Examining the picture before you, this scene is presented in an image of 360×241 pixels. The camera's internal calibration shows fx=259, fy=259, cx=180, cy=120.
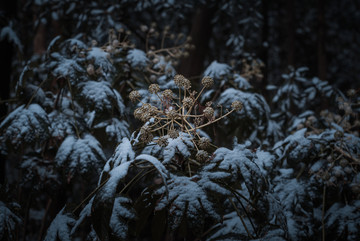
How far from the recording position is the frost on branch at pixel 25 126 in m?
1.47

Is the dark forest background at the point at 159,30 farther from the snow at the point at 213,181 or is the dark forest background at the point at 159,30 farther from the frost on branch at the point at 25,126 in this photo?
the snow at the point at 213,181

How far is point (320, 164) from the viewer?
1652 mm

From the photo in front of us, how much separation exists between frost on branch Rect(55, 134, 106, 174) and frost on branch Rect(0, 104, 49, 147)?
15 centimetres

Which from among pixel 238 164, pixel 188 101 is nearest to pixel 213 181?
pixel 238 164

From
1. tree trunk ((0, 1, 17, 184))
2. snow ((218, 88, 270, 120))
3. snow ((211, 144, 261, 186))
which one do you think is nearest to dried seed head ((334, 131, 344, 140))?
snow ((218, 88, 270, 120))

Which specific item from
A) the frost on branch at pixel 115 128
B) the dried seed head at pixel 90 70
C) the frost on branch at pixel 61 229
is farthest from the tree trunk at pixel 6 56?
the frost on branch at pixel 61 229

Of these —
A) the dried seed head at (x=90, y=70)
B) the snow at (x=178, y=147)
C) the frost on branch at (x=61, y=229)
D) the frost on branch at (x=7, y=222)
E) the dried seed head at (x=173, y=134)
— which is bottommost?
the frost on branch at (x=7, y=222)

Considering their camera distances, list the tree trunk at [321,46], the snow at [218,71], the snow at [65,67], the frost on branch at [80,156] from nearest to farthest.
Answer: the frost on branch at [80,156]
the snow at [65,67]
the snow at [218,71]
the tree trunk at [321,46]

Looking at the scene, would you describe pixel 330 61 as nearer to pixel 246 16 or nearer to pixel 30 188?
pixel 246 16

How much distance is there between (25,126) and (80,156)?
0.37 meters

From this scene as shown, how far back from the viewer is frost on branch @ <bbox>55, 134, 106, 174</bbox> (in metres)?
1.44

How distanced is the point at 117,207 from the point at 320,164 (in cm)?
131

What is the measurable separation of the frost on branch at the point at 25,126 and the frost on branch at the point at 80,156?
0.50ft

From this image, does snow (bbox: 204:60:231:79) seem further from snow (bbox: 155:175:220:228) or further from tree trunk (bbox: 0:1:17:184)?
tree trunk (bbox: 0:1:17:184)
